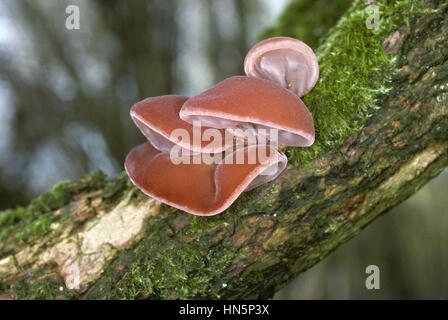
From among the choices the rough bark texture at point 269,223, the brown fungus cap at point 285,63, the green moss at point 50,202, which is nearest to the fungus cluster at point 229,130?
the brown fungus cap at point 285,63

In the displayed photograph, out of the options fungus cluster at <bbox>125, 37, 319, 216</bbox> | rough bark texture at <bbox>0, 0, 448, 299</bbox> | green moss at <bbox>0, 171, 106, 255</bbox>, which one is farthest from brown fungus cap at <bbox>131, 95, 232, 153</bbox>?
green moss at <bbox>0, 171, 106, 255</bbox>

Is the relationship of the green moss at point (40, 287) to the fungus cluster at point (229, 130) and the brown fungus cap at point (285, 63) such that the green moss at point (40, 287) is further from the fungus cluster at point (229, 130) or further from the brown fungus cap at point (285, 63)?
the brown fungus cap at point (285, 63)

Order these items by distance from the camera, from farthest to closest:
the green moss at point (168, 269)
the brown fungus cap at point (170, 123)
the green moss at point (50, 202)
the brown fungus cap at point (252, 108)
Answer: the green moss at point (50, 202), the green moss at point (168, 269), the brown fungus cap at point (170, 123), the brown fungus cap at point (252, 108)

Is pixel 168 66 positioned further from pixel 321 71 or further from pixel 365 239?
pixel 321 71

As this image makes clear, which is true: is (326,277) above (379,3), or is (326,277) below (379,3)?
below

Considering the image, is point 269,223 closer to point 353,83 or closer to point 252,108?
point 252,108

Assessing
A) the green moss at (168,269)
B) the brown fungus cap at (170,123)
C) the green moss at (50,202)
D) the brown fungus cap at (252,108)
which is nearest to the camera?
the brown fungus cap at (252,108)

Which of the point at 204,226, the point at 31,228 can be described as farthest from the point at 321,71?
the point at 31,228
